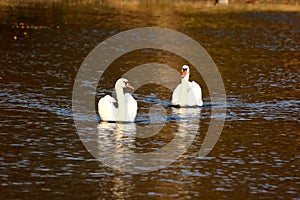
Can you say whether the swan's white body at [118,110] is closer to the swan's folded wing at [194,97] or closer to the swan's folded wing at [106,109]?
the swan's folded wing at [106,109]

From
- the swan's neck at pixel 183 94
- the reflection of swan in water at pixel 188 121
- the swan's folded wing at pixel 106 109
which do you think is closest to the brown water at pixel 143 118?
the reflection of swan in water at pixel 188 121

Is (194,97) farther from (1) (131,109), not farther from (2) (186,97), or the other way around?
(1) (131,109)

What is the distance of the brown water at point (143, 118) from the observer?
1628 cm

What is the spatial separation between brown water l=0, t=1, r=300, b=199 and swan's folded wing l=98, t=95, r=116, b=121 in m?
0.97

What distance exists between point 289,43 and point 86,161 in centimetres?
3080

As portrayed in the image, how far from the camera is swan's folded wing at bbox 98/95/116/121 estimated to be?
22641 mm

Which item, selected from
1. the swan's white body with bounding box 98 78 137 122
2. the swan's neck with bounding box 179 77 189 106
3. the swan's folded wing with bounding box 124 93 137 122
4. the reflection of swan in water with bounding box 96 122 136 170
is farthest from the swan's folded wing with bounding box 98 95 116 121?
the swan's neck with bounding box 179 77 189 106

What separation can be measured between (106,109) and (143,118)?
1.55 m

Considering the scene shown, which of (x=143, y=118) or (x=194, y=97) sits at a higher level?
(x=194, y=97)

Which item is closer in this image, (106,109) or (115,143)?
(115,143)

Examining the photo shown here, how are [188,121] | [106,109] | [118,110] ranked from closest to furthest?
[106,109] → [118,110] → [188,121]

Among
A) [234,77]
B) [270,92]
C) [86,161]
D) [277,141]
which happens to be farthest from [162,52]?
[86,161]

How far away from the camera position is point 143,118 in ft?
78.2

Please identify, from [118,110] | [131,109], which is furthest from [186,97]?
[118,110]
